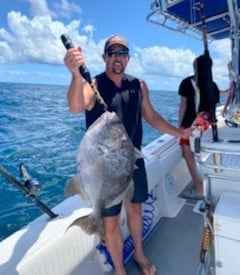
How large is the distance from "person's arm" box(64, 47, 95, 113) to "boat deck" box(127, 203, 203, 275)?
4.41ft

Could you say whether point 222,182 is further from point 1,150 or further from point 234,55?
point 1,150

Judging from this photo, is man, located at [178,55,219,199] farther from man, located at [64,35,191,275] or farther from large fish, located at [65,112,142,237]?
large fish, located at [65,112,142,237]

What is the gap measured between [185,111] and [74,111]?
72.9 inches

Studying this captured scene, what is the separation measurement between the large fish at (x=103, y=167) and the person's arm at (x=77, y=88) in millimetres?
188

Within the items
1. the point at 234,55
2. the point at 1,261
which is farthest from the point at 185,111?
the point at 1,261

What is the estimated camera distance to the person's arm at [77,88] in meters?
1.38

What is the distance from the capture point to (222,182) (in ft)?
5.76

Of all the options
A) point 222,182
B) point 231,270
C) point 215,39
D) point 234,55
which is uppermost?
point 215,39

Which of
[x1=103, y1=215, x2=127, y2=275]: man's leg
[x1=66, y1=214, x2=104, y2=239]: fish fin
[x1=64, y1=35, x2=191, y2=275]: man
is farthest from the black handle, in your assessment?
[x1=103, y1=215, x2=127, y2=275]: man's leg

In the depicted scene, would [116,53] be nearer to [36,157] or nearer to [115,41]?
[115,41]

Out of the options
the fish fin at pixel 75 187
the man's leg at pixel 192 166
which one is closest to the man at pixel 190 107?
the man's leg at pixel 192 166

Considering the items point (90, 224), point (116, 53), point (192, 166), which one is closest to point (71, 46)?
point (116, 53)

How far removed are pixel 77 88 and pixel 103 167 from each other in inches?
16.2

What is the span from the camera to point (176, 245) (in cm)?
262
